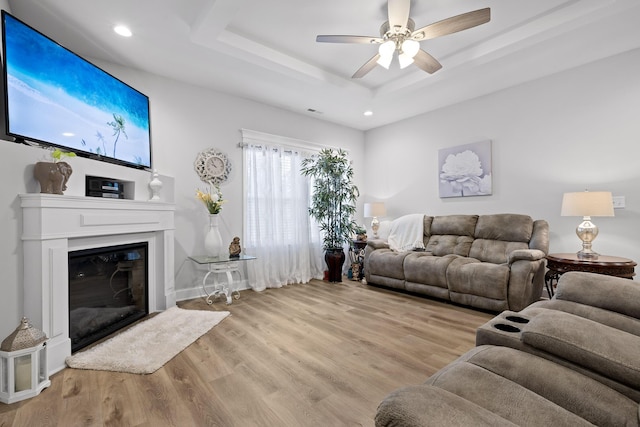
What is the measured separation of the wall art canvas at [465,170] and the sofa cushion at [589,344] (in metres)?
3.25

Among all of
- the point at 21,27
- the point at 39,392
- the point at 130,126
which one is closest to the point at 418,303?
the point at 39,392

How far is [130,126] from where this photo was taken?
306cm

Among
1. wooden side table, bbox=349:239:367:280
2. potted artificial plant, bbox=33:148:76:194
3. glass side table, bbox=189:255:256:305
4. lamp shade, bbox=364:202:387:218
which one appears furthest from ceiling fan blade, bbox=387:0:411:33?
wooden side table, bbox=349:239:367:280

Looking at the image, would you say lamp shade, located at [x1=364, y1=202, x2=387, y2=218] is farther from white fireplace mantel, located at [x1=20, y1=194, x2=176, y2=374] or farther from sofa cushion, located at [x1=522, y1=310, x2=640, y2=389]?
sofa cushion, located at [x1=522, y1=310, x2=640, y2=389]

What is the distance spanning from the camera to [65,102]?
240 cm

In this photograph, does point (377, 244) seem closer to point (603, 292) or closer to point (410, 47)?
point (410, 47)

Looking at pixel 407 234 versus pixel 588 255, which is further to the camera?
pixel 407 234

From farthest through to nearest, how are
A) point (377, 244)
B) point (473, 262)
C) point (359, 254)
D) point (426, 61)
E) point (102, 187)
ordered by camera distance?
point (359, 254), point (377, 244), point (473, 262), point (426, 61), point (102, 187)

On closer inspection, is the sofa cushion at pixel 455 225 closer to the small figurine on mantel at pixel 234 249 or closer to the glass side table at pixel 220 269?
the glass side table at pixel 220 269

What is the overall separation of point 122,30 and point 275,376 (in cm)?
324

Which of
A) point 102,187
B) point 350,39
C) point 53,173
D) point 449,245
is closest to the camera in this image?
point 53,173

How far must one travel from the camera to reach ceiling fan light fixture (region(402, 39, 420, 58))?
2436mm

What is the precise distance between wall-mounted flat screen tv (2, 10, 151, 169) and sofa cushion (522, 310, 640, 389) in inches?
131

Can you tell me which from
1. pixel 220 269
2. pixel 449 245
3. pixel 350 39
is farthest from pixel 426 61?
pixel 220 269
